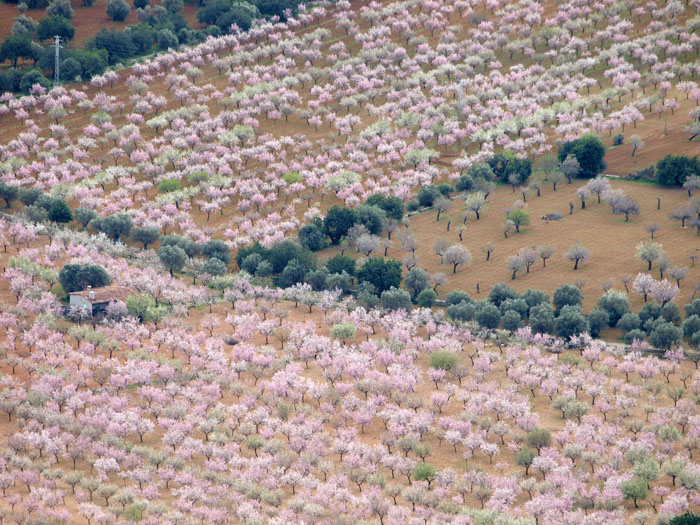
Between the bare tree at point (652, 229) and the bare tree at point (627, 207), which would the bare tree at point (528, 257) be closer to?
the bare tree at point (652, 229)

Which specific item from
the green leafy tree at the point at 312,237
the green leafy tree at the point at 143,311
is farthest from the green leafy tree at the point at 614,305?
the green leafy tree at the point at 143,311

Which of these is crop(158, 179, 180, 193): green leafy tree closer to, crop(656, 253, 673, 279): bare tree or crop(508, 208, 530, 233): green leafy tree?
crop(508, 208, 530, 233): green leafy tree

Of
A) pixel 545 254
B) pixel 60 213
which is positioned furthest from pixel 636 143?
pixel 60 213

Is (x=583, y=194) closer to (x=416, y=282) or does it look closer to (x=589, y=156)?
(x=589, y=156)

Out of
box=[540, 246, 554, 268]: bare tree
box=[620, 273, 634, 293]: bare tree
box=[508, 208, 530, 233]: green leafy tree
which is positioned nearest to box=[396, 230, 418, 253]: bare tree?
box=[508, 208, 530, 233]: green leafy tree

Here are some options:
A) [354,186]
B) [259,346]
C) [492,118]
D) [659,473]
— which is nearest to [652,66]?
[492,118]

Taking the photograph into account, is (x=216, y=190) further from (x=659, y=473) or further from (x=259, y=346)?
(x=659, y=473)
